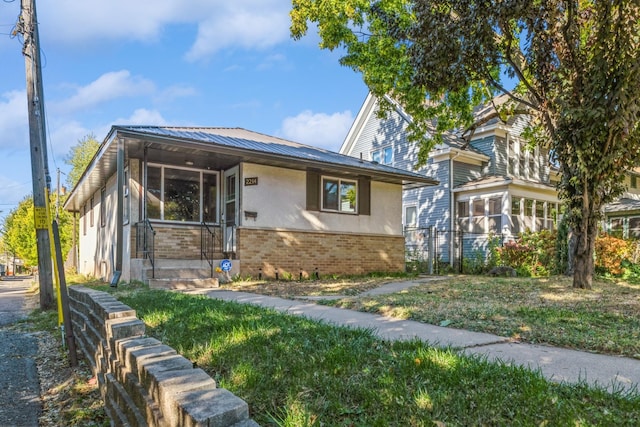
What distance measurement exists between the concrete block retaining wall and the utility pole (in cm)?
490

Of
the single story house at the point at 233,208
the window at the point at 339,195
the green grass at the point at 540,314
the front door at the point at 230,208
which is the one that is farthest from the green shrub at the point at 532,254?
the front door at the point at 230,208

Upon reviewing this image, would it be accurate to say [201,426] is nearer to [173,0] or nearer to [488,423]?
[488,423]

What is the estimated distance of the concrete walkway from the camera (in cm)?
266

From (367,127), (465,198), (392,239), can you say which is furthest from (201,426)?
(367,127)

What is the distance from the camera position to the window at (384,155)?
20566 millimetres

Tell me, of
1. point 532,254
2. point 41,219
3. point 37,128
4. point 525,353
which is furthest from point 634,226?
point 37,128

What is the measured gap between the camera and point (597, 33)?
7.01 meters

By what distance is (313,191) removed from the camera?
12.2m

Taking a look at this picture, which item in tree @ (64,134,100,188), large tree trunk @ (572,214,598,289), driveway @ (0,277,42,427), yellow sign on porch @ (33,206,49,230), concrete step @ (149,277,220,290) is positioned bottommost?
driveway @ (0,277,42,427)

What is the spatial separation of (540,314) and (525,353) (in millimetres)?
1966

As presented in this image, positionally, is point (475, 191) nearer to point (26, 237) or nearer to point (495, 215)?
point (495, 215)

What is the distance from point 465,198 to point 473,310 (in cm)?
1394

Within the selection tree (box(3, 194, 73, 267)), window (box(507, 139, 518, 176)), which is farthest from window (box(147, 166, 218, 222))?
tree (box(3, 194, 73, 267))

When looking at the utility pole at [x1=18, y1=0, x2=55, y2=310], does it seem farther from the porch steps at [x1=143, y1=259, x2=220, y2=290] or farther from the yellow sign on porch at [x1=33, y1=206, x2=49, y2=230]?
the porch steps at [x1=143, y1=259, x2=220, y2=290]
